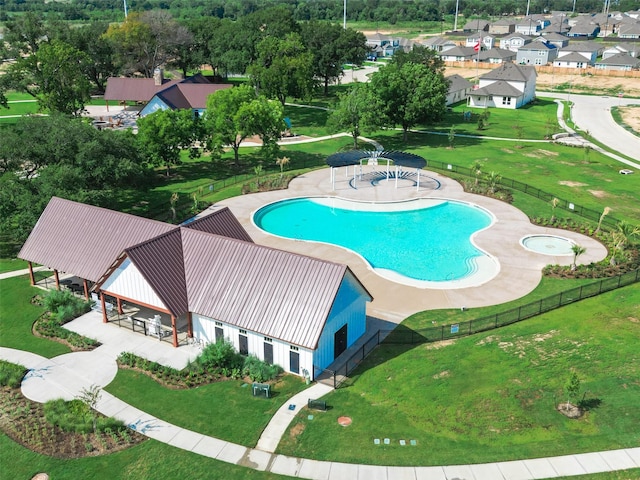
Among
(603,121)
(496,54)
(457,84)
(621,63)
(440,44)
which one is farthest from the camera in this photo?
(440,44)

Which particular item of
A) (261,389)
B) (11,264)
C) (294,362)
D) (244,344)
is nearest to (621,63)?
(294,362)

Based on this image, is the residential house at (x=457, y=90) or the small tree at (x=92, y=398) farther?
the residential house at (x=457, y=90)

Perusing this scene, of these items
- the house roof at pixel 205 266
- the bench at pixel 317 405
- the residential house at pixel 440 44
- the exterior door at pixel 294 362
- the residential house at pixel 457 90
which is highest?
the residential house at pixel 440 44

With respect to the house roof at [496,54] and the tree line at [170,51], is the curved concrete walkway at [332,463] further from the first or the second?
the house roof at [496,54]

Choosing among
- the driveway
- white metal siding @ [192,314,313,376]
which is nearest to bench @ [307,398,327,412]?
white metal siding @ [192,314,313,376]

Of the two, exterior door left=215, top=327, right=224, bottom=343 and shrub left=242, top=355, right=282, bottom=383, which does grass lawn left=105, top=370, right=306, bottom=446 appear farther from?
exterior door left=215, top=327, right=224, bottom=343

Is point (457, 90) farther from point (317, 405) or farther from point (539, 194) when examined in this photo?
point (317, 405)

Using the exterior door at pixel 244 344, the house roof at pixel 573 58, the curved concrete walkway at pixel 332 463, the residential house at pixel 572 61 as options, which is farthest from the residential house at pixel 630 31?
the exterior door at pixel 244 344
